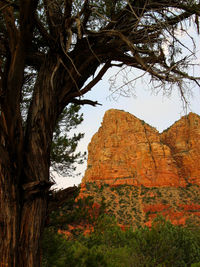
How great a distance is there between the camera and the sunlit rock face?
5575 centimetres

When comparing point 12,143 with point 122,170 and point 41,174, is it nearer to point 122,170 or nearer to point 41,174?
point 41,174

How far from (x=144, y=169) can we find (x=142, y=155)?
377 cm

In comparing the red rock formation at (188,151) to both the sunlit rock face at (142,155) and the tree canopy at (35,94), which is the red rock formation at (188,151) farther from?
the tree canopy at (35,94)

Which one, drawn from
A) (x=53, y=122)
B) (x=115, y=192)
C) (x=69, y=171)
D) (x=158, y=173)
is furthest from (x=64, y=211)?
(x=158, y=173)

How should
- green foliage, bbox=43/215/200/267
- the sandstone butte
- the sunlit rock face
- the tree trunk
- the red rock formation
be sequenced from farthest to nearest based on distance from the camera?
1. the red rock formation
2. the sunlit rock face
3. the sandstone butte
4. green foliage, bbox=43/215/200/267
5. the tree trunk

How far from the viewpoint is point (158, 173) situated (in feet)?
182

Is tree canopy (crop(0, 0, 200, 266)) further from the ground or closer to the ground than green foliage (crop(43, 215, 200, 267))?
further from the ground

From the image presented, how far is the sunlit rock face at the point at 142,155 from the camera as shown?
2195 inches

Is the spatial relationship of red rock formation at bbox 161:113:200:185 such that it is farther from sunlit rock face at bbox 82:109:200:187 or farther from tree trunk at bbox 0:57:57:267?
tree trunk at bbox 0:57:57:267

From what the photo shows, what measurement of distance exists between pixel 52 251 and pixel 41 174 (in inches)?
202

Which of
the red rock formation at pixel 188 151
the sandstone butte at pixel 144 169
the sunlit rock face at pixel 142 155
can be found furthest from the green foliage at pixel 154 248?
the red rock formation at pixel 188 151

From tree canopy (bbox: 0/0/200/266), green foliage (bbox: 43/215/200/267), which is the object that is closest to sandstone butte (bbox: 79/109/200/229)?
green foliage (bbox: 43/215/200/267)

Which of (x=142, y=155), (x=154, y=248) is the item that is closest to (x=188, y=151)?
(x=142, y=155)

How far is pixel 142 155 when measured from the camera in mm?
59125
